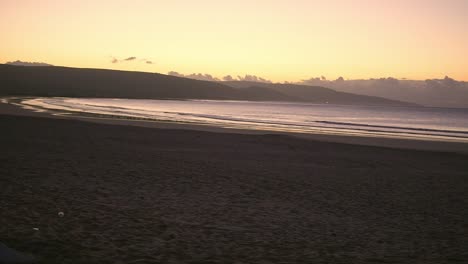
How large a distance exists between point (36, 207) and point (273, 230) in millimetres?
4336

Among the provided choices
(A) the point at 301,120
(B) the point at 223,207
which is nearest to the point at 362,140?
(B) the point at 223,207

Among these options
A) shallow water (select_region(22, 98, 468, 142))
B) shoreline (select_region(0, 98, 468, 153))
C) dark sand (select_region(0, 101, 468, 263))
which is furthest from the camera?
shallow water (select_region(22, 98, 468, 142))

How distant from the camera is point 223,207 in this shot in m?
9.04

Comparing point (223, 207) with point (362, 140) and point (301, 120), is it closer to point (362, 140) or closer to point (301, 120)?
point (362, 140)

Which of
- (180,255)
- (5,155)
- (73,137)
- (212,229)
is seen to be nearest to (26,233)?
(180,255)

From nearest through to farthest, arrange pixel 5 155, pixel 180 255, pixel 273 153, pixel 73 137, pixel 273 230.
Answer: pixel 180 255, pixel 273 230, pixel 5 155, pixel 273 153, pixel 73 137

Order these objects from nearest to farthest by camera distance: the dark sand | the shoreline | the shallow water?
the dark sand, the shoreline, the shallow water

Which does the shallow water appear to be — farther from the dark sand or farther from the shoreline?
the dark sand

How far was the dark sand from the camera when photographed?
6.43 m

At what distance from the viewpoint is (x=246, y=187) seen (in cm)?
1117

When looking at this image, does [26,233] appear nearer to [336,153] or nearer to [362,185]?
[362,185]

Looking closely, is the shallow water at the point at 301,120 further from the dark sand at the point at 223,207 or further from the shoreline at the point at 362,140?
the dark sand at the point at 223,207

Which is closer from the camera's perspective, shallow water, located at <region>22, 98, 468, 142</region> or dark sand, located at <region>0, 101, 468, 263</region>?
dark sand, located at <region>0, 101, 468, 263</region>

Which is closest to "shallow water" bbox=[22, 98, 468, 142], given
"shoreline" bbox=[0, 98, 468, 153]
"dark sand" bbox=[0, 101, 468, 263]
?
"shoreline" bbox=[0, 98, 468, 153]
